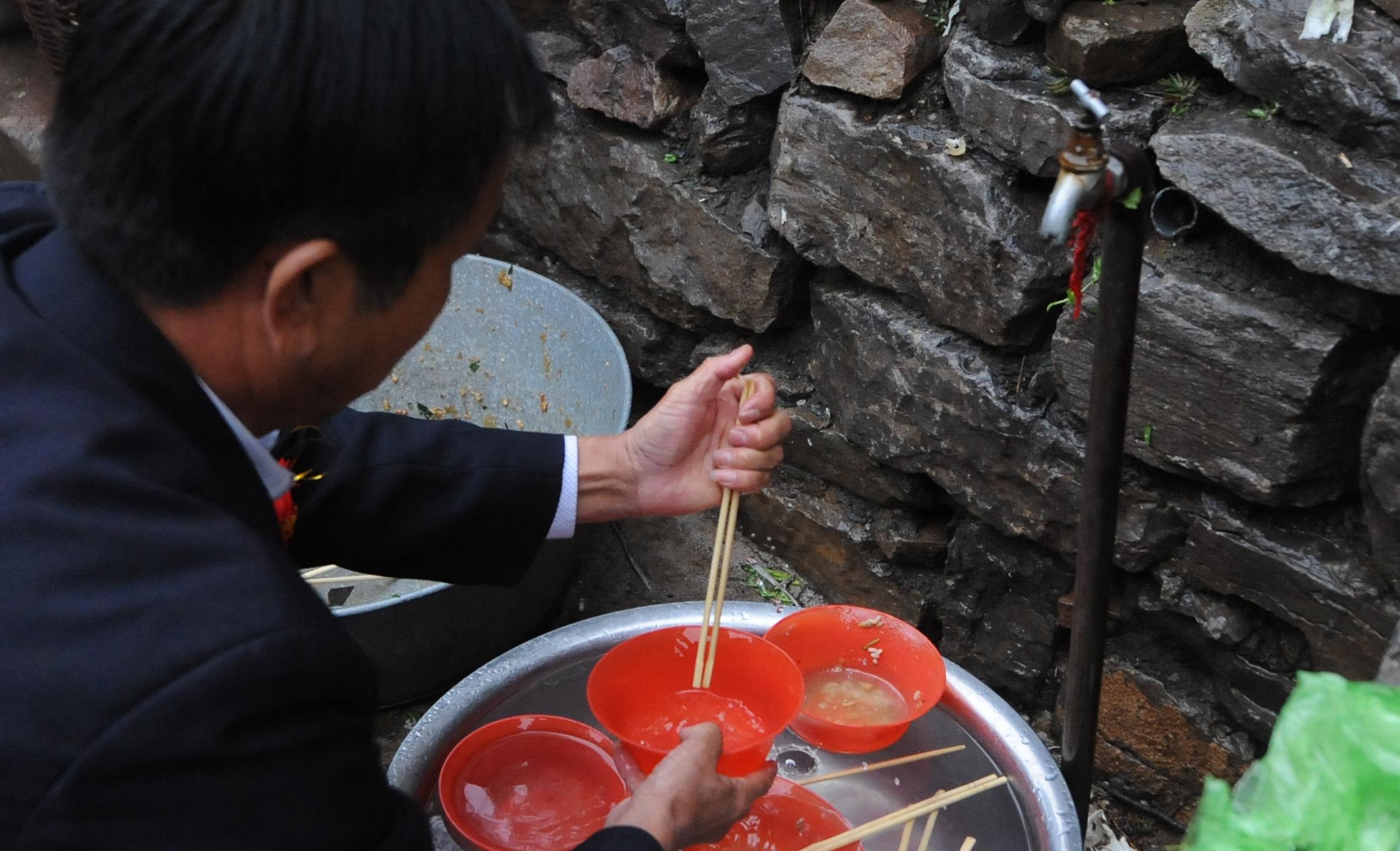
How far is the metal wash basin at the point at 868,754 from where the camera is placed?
56.8 inches

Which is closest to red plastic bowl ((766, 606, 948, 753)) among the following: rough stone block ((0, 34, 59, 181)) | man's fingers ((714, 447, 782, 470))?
man's fingers ((714, 447, 782, 470))

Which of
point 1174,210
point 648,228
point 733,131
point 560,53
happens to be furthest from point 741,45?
point 1174,210

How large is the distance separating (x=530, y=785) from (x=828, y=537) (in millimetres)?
1249

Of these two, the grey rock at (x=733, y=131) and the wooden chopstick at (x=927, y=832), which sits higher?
the grey rock at (x=733, y=131)

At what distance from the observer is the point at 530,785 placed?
1.46 m

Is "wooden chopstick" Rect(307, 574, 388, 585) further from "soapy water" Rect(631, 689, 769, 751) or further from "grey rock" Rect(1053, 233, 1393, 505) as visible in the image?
"grey rock" Rect(1053, 233, 1393, 505)

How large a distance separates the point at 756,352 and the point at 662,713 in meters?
1.21

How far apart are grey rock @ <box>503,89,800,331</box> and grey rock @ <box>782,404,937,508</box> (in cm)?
22

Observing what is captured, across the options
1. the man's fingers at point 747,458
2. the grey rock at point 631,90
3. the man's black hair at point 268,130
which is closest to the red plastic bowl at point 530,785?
the man's fingers at point 747,458

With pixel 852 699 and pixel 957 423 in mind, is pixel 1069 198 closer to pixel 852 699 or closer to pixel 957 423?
pixel 852 699

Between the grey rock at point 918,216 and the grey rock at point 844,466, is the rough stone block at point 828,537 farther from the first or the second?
the grey rock at point 918,216

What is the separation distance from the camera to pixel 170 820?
35.8 inches

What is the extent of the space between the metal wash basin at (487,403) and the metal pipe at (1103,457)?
3.91 ft

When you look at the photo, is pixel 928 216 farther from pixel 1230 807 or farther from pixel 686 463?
pixel 1230 807
